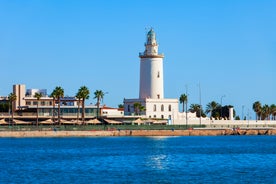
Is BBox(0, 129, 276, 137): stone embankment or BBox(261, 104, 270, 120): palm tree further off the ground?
BBox(261, 104, 270, 120): palm tree

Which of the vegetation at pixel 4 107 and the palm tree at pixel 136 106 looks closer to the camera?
the palm tree at pixel 136 106

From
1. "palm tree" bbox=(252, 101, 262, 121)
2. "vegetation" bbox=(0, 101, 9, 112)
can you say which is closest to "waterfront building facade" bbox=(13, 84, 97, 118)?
"vegetation" bbox=(0, 101, 9, 112)

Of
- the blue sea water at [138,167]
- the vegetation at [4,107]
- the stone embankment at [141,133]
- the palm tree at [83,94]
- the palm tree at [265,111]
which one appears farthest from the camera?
the palm tree at [265,111]

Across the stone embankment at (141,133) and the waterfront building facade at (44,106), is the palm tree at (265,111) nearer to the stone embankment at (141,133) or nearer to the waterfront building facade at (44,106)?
the stone embankment at (141,133)

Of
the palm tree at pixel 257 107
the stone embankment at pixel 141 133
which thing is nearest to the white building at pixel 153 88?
the stone embankment at pixel 141 133

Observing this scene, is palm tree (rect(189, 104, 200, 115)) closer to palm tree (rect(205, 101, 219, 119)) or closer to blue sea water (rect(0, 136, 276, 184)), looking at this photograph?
palm tree (rect(205, 101, 219, 119))

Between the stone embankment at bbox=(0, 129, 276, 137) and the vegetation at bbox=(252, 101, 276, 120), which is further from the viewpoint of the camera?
the vegetation at bbox=(252, 101, 276, 120)

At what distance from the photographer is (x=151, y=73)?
464 ft

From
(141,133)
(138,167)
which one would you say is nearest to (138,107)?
(141,133)

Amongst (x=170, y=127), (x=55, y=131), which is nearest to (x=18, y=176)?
(x=55, y=131)

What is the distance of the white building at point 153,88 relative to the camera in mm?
141375

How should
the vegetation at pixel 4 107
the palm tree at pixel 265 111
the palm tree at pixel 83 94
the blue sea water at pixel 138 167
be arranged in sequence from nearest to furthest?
1. the blue sea water at pixel 138 167
2. the palm tree at pixel 83 94
3. the vegetation at pixel 4 107
4. the palm tree at pixel 265 111

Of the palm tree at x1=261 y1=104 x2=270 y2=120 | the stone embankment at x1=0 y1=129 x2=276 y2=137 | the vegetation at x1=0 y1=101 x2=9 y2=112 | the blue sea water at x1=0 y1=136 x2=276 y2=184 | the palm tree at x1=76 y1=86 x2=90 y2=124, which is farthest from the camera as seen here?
the palm tree at x1=261 y1=104 x2=270 y2=120

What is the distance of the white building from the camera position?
141375 mm
